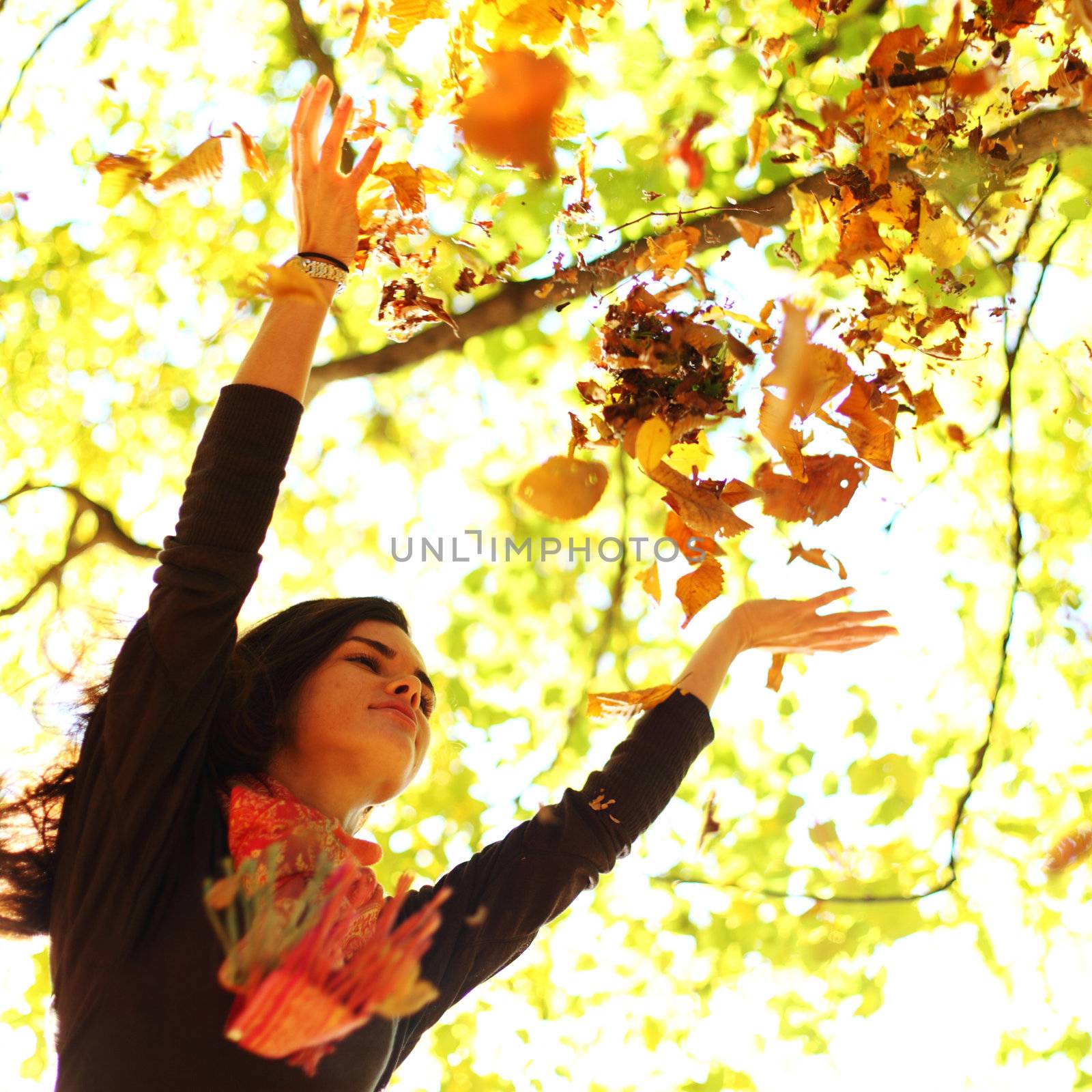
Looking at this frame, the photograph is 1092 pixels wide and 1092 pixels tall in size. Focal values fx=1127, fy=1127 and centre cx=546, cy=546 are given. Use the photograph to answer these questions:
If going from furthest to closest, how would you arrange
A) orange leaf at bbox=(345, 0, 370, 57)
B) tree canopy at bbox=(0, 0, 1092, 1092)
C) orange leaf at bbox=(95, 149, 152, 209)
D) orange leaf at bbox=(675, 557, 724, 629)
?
1. tree canopy at bbox=(0, 0, 1092, 1092)
2. orange leaf at bbox=(95, 149, 152, 209)
3. orange leaf at bbox=(345, 0, 370, 57)
4. orange leaf at bbox=(675, 557, 724, 629)

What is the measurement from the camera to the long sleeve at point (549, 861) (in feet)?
4.62

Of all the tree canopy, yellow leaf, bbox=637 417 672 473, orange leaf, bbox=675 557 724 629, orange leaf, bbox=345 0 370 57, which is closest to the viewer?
yellow leaf, bbox=637 417 672 473

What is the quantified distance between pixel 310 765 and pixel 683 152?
3.73 feet

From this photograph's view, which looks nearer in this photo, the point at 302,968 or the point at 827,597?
the point at 302,968

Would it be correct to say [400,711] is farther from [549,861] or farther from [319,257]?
[319,257]

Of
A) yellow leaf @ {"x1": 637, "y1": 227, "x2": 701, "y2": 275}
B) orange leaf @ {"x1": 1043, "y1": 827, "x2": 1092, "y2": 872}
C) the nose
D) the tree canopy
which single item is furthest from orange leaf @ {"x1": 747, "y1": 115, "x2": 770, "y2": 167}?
orange leaf @ {"x1": 1043, "y1": 827, "x2": 1092, "y2": 872}

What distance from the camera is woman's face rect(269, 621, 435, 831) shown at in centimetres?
127

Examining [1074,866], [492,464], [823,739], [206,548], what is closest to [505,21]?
[206,548]

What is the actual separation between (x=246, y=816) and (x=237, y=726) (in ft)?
0.48

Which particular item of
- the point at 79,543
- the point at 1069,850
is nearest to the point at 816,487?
the point at 1069,850

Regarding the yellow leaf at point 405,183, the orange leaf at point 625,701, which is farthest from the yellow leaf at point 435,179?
the orange leaf at point 625,701

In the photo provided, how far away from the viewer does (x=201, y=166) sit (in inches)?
56.8

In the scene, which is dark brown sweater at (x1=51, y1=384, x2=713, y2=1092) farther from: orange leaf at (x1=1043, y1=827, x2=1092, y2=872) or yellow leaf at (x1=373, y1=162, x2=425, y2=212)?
orange leaf at (x1=1043, y1=827, x2=1092, y2=872)

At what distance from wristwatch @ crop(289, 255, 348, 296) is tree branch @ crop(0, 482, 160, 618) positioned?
3.28ft
